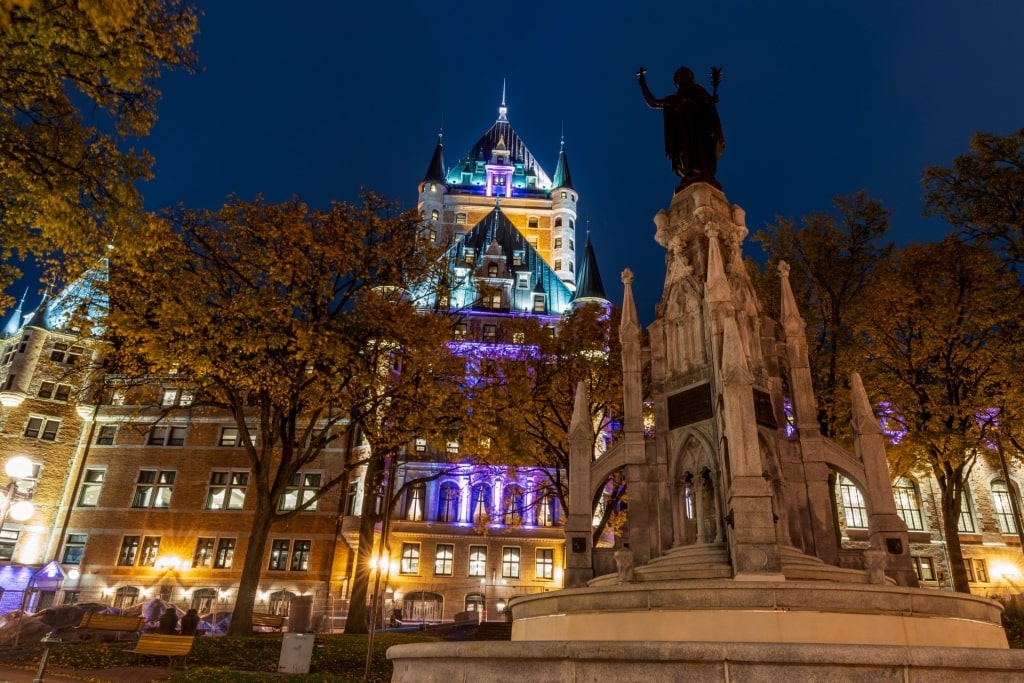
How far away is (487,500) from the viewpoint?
147 feet

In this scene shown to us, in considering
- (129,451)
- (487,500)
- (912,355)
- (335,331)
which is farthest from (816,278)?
(129,451)

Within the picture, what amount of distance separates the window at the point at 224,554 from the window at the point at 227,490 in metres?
2.22

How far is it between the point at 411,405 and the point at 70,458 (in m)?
34.1

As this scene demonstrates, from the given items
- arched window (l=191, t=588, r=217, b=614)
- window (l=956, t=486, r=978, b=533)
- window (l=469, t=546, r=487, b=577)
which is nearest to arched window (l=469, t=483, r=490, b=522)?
window (l=469, t=546, r=487, b=577)

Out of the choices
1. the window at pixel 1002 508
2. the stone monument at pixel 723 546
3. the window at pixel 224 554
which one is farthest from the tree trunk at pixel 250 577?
the window at pixel 1002 508

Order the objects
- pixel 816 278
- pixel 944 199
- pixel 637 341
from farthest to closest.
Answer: pixel 816 278 < pixel 944 199 < pixel 637 341

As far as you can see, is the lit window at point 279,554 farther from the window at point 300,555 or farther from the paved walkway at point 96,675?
the paved walkway at point 96,675

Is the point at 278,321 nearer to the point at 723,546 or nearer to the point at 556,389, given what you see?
the point at 556,389

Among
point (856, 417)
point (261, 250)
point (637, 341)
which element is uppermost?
point (261, 250)

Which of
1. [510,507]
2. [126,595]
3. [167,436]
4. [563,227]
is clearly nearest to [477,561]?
[510,507]

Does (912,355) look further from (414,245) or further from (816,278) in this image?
(414,245)

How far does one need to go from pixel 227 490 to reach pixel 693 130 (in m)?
39.1

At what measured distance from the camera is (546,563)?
43281 mm

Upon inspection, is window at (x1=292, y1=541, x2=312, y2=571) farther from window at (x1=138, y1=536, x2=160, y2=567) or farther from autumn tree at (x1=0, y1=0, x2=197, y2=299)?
autumn tree at (x1=0, y1=0, x2=197, y2=299)
